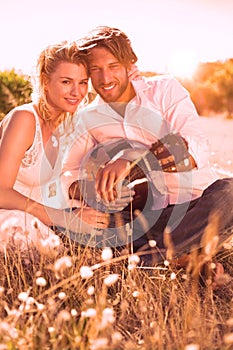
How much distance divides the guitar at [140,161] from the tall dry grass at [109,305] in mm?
360

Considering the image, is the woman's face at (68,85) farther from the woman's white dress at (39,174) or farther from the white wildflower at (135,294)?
the white wildflower at (135,294)

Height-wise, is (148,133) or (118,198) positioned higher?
(148,133)

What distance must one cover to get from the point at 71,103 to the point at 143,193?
2.12ft

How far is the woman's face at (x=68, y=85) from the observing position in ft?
11.6

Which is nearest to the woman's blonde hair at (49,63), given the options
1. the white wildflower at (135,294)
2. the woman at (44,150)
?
the woman at (44,150)

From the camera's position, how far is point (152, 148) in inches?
141

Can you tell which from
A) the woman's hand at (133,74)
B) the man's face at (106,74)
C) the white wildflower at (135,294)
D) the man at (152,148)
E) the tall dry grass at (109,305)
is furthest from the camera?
the woman's hand at (133,74)

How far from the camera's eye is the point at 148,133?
3.76 metres

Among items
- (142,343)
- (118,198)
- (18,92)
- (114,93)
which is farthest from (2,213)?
(18,92)

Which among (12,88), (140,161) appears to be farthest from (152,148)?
(12,88)

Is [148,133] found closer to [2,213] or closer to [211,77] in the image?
[2,213]

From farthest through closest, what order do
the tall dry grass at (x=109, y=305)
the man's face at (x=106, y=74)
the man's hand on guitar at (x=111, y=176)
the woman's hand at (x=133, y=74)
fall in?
1. the woman's hand at (x=133, y=74)
2. the man's face at (x=106, y=74)
3. the man's hand on guitar at (x=111, y=176)
4. the tall dry grass at (x=109, y=305)

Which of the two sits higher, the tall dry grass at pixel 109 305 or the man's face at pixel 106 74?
the man's face at pixel 106 74

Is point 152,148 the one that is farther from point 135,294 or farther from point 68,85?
point 135,294
